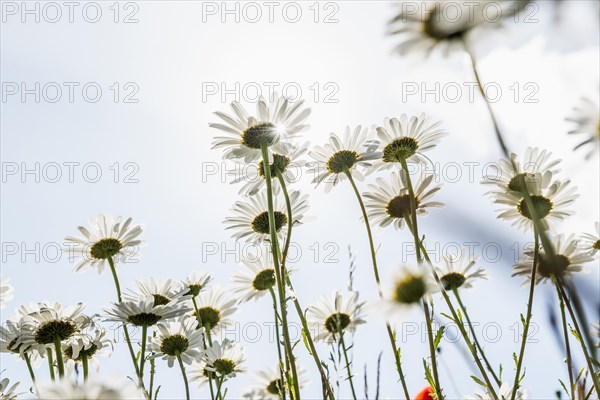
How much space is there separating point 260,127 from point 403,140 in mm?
533

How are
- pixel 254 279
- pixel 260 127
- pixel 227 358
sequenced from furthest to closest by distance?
pixel 254 279
pixel 227 358
pixel 260 127

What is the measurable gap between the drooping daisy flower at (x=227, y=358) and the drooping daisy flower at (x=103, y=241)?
0.56 metres

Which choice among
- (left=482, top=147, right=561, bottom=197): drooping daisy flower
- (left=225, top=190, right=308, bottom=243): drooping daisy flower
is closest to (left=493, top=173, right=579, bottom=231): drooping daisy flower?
(left=482, top=147, right=561, bottom=197): drooping daisy flower

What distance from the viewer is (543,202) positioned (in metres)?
2.02

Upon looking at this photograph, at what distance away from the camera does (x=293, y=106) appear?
210cm

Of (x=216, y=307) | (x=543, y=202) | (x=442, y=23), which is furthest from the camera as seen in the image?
(x=216, y=307)

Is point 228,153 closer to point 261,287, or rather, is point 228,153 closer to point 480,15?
point 261,287

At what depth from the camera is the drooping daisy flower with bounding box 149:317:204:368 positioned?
7.57 feet

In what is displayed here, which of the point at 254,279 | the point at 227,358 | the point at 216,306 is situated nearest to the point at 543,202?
the point at 254,279

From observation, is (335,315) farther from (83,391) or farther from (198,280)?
(83,391)

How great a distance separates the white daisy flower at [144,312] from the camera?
6.55ft

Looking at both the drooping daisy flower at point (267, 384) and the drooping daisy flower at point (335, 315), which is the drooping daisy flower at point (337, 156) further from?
the drooping daisy flower at point (267, 384)

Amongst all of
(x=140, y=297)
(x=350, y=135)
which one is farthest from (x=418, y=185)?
(x=140, y=297)

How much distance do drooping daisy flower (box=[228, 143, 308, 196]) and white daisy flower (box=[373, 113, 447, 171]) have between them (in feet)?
0.94
